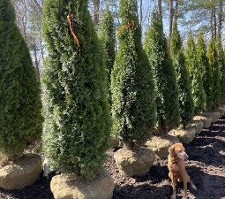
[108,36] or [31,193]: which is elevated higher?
[108,36]

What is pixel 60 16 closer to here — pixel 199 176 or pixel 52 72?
pixel 52 72

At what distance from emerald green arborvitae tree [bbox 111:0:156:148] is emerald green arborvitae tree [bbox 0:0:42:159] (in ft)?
5.06

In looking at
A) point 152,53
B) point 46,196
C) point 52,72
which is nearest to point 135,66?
point 152,53

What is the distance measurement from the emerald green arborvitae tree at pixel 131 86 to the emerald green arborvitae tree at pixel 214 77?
6.21 m

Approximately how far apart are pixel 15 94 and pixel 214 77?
9.13 meters

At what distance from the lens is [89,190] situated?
13.7 feet

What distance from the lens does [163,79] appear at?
699cm

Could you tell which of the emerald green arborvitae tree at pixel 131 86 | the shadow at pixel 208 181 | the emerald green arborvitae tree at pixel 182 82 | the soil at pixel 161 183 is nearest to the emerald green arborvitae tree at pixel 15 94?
the soil at pixel 161 183

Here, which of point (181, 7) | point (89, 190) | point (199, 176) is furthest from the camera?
point (181, 7)

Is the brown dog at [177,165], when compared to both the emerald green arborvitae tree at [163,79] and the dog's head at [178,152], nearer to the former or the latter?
the dog's head at [178,152]

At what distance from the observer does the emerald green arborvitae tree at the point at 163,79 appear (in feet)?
22.8

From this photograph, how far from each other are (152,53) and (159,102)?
1156 millimetres

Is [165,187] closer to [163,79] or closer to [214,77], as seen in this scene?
[163,79]

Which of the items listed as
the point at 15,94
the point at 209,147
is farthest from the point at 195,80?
the point at 15,94
